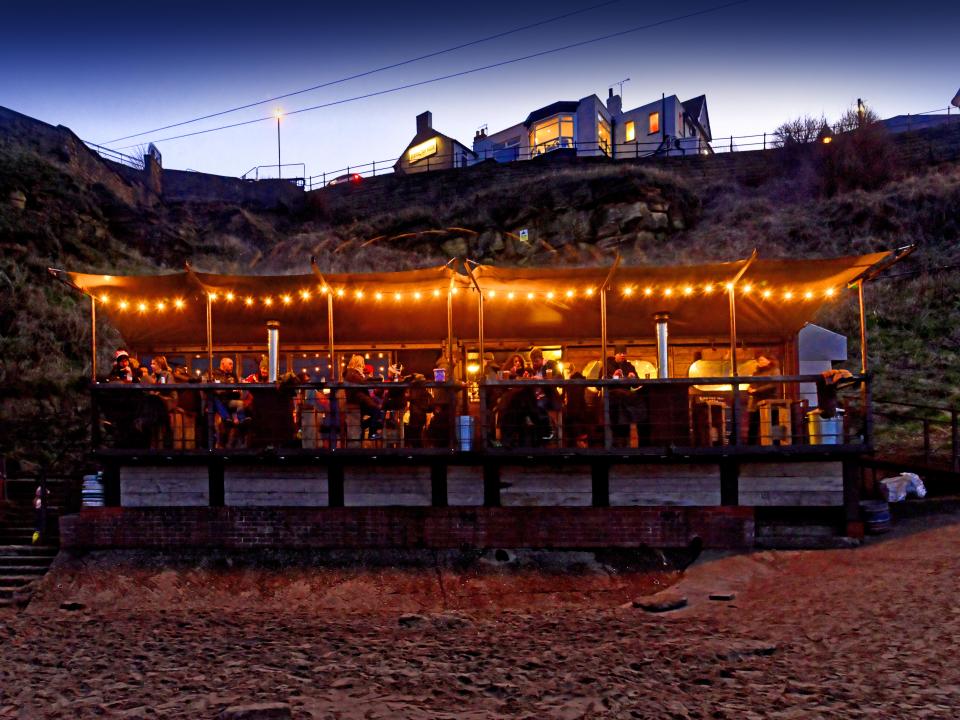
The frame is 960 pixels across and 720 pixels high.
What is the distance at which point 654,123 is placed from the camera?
4694 centimetres

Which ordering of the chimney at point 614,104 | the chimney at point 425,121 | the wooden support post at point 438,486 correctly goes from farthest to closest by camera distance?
the chimney at point 425,121
the chimney at point 614,104
the wooden support post at point 438,486

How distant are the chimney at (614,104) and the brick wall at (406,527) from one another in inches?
1883

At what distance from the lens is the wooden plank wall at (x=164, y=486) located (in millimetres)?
9086

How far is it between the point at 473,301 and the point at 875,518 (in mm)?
6611

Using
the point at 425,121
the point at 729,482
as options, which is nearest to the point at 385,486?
→ the point at 729,482

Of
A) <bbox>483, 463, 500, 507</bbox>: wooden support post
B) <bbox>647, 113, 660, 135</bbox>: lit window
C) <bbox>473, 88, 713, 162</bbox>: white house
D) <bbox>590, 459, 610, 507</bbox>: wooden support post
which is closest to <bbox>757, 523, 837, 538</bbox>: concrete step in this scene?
<bbox>590, 459, 610, 507</bbox>: wooden support post

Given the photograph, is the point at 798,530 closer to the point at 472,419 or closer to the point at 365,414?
the point at 472,419

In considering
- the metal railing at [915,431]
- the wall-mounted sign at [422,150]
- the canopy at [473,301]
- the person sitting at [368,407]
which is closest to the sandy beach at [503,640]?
the person sitting at [368,407]

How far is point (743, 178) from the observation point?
109 feet

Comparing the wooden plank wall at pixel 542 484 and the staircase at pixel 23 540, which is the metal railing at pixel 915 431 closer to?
the wooden plank wall at pixel 542 484

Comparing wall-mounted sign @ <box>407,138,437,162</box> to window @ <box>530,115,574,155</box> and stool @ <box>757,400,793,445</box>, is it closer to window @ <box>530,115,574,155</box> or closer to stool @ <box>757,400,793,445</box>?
window @ <box>530,115,574,155</box>

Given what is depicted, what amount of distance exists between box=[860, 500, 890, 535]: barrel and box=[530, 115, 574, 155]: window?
41.2 m

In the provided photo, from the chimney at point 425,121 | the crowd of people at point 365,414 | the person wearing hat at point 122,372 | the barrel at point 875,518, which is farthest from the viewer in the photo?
the chimney at point 425,121

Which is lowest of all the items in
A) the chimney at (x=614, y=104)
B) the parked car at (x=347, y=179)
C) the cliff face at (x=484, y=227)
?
the cliff face at (x=484, y=227)
